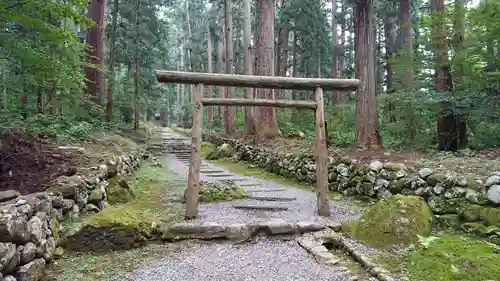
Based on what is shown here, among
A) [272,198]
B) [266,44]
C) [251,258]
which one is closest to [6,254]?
[251,258]

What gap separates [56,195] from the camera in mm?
4109

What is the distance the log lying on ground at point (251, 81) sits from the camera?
5320mm

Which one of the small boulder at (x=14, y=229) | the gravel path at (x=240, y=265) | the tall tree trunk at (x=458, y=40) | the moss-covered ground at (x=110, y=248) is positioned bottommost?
the gravel path at (x=240, y=265)

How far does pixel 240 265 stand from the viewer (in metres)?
3.71

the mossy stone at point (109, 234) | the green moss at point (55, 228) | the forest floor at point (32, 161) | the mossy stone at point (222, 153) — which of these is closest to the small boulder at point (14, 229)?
the green moss at point (55, 228)

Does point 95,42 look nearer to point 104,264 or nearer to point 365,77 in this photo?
point 365,77

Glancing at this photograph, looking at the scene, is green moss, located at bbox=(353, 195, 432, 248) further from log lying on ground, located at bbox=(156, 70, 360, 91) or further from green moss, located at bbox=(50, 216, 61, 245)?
green moss, located at bbox=(50, 216, 61, 245)

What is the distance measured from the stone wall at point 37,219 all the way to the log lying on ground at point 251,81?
206 cm

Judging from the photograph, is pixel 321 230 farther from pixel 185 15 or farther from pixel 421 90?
pixel 185 15

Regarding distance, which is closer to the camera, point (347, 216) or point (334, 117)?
point (347, 216)

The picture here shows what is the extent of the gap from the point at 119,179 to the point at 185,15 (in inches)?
1370

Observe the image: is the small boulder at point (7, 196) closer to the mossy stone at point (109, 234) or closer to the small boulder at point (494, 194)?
the mossy stone at point (109, 234)

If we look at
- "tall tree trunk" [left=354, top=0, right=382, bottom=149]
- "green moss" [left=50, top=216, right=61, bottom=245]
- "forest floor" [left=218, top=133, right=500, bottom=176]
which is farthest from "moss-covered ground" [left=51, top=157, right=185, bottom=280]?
"tall tree trunk" [left=354, top=0, right=382, bottom=149]

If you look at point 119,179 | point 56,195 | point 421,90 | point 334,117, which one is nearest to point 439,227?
point 421,90
